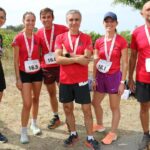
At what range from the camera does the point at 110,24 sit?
4941 millimetres

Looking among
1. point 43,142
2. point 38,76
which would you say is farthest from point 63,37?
point 43,142

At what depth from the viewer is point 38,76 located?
532cm

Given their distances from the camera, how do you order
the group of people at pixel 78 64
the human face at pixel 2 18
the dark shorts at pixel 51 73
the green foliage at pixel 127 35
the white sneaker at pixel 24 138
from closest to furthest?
the group of people at pixel 78 64
the human face at pixel 2 18
the white sneaker at pixel 24 138
the dark shorts at pixel 51 73
the green foliage at pixel 127 35

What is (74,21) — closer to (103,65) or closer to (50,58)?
(103,65)

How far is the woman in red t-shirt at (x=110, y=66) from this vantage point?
4953 mm

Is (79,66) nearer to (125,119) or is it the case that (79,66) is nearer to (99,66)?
(99,66)

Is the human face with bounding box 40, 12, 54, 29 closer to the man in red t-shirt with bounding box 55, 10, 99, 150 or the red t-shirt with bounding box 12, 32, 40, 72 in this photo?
the red t-shirt with bounding box 12, 32, 40, 72

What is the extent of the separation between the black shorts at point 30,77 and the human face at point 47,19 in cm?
76

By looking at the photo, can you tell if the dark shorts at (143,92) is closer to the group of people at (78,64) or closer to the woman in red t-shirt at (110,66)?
the group of people at (78,64)

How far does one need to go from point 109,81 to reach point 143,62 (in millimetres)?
661

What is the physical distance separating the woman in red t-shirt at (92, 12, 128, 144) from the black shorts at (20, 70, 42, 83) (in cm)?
86

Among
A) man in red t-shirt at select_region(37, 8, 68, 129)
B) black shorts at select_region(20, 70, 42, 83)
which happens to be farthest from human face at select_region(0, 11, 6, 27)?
black shorts at select_region(20, 70, 42, 83)

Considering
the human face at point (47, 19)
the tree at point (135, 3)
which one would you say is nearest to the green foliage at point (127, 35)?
the tree at point (135, 3)

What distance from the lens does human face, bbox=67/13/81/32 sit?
471 cm
